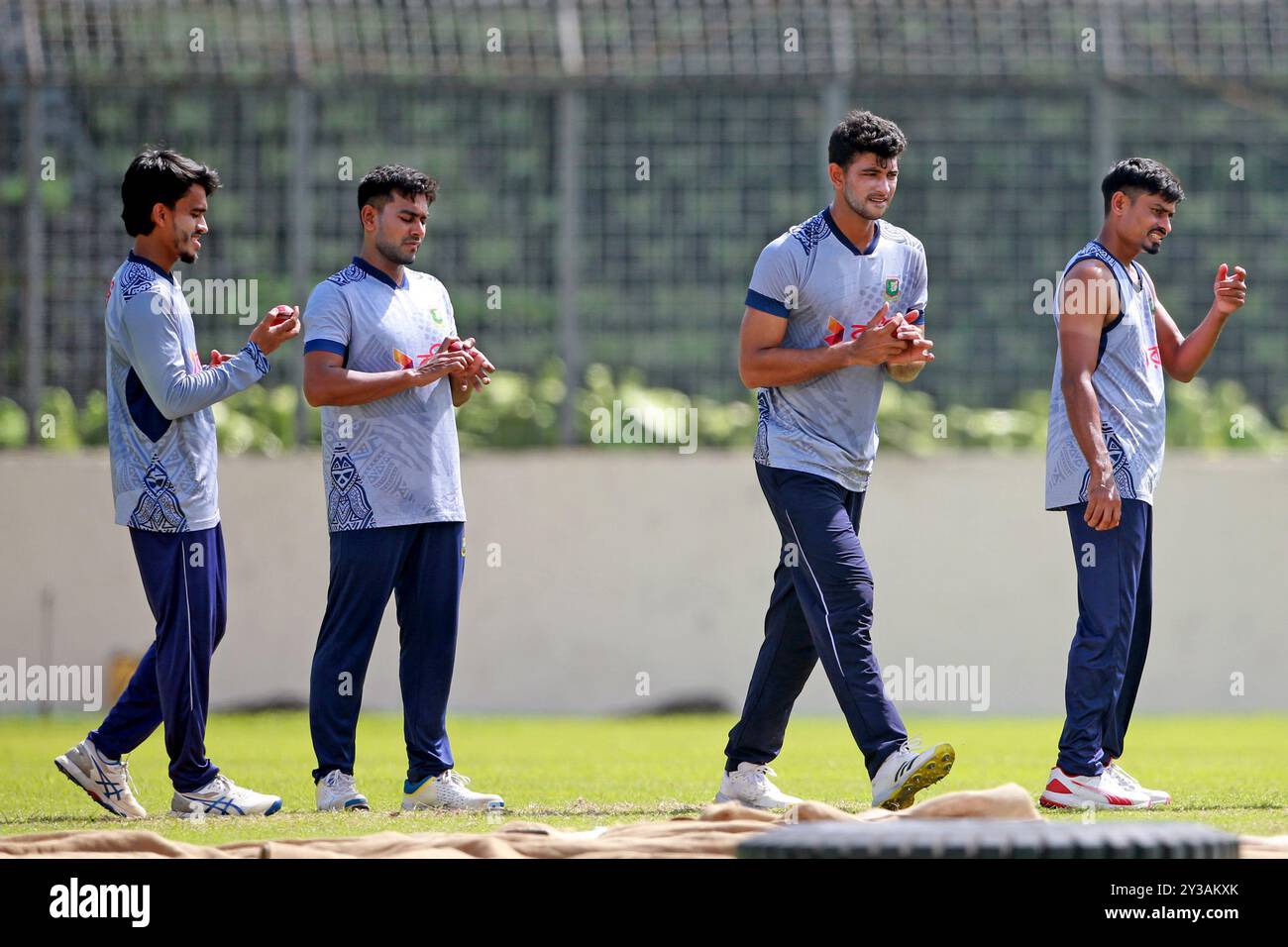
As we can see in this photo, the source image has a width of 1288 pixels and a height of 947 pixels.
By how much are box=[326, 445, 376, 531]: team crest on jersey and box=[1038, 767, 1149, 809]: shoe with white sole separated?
235 cm

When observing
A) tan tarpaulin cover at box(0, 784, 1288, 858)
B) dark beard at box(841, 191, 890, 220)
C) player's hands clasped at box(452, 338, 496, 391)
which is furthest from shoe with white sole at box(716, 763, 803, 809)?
dark beard at box(841, 191, 890, 220)

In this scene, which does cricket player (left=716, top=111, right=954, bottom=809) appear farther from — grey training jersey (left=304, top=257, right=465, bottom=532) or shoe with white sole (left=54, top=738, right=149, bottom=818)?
shoe with white sole (left=54, top=738, right=149, bottom=818)

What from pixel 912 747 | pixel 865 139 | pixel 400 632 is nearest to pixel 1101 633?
pixel 912 747

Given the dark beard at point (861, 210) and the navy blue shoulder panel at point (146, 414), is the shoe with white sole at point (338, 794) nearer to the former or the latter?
the navy blue shoulder panel at point (146, 414)

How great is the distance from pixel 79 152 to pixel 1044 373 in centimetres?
591

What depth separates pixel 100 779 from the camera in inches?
253

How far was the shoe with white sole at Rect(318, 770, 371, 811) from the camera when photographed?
20.9 feet

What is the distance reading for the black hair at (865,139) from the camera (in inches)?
245

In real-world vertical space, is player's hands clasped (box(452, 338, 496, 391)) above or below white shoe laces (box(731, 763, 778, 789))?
above

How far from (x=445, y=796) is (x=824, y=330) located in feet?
6.34

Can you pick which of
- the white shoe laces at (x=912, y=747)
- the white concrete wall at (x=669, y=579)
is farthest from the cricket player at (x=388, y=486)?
the white concrete wall at (x=669, y=579)

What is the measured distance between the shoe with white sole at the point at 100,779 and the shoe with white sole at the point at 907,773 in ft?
7.85

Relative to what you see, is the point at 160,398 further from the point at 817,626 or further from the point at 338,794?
the point at 817,626

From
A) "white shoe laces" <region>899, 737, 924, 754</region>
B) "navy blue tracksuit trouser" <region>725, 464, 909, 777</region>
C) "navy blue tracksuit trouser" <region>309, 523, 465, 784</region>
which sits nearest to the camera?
"white shoe laces" <region>899, 737, 924, 754</region>
